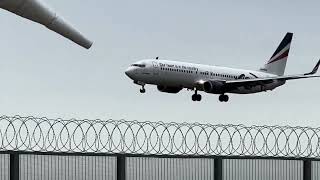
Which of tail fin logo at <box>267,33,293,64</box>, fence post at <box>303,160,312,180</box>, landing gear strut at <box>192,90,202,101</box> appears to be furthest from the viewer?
tail fin logo at <box>267,33,293,64</box>

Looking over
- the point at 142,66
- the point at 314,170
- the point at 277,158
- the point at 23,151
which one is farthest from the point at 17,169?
the point at 142,66

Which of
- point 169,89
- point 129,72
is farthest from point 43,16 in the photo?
point 169,89

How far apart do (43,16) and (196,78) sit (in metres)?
77.8

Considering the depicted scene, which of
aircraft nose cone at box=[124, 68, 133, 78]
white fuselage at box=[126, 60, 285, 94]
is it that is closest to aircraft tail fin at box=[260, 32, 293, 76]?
white fuselage at box=[126, 60, 285, 94]

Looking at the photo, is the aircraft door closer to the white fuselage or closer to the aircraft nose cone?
the white fuselage

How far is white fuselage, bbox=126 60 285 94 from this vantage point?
4112 inches

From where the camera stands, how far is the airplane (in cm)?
10494

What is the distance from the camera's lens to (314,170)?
177 ft

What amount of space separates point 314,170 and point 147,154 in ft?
46.3

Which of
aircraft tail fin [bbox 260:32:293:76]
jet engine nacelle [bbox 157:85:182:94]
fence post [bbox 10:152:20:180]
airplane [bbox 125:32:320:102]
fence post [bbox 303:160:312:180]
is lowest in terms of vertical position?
fence post [bbox 303:160:312:180]

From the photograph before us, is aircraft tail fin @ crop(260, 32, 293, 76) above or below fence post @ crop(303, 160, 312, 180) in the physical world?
above

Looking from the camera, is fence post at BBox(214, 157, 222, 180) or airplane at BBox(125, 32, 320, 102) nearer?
fence post at BBox(214, 157, 222, 180)

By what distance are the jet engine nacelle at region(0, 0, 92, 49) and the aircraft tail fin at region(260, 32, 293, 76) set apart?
4321 inches

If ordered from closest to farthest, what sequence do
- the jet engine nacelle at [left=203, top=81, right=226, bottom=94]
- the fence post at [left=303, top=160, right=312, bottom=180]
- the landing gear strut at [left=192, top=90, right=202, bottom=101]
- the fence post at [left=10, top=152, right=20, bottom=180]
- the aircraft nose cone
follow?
the fence post at [left=10, top=152, right=20, bottom=180] → the fence post at [left=303, top=160, right=312, bottom=180] → the aircraft nose cone → the jet engine nacelle at [left=203, top=81, right=226, bottom=94] → the landing gear strut at [left=192, top=90, right=202, bottom=101]
